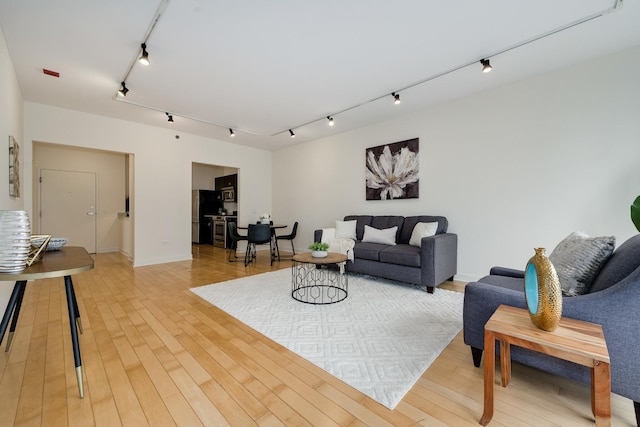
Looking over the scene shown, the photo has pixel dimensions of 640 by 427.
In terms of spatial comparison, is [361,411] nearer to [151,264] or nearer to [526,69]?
[526,69]

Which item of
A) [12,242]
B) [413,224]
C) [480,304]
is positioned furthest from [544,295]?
[413,224]

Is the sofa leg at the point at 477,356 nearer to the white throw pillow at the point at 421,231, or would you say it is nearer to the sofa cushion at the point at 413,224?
the white throw pillow at the point at 421,231

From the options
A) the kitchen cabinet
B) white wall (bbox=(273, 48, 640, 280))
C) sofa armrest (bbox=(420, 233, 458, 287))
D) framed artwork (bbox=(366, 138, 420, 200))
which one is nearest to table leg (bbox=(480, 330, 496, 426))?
sofa armrest (bbox=(420, 233, 458, 287))

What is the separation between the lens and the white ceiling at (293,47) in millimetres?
2100

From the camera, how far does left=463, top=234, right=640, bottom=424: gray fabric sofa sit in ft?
3.98

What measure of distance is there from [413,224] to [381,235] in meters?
0.52

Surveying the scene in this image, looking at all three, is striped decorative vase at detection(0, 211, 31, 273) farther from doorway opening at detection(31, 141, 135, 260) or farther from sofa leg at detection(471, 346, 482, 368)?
doorway opening at detection(31, 141, 135, 260)

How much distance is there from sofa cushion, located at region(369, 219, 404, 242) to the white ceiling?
1.78 m

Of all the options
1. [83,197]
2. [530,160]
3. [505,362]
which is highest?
[530,160]

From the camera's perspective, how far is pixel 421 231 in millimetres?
3721

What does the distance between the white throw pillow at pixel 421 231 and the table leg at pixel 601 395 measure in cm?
258

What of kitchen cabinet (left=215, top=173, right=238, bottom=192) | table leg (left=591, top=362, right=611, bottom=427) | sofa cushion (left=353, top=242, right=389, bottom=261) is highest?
kitchen cabinet (left=215, top=173, right=238, bottom=192)

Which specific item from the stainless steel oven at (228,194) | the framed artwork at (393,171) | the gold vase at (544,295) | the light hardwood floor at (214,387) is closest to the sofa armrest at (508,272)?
the light hardwood floor at (214,387)

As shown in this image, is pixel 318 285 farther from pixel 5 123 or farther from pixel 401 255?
pixel 5 123
